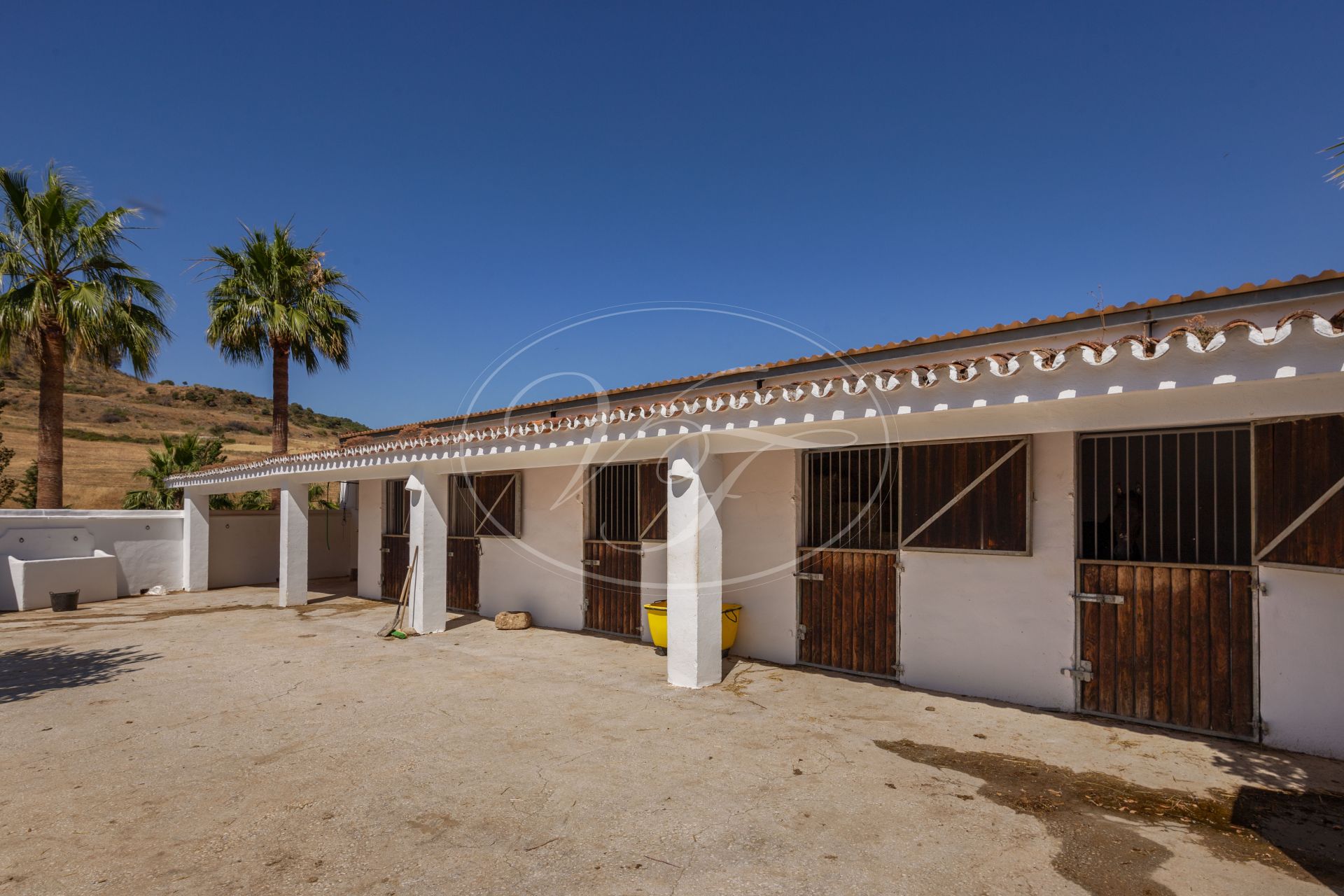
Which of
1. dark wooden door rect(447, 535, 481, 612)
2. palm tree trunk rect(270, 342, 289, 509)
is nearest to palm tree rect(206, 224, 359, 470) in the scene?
palm tree trunk rect(270, 342, 289, 509)

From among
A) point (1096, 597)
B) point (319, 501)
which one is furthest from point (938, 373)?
point (319, 501)

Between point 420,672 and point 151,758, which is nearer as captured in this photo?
point 151,758

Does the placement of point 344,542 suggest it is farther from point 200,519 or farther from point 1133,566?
point 1133,566

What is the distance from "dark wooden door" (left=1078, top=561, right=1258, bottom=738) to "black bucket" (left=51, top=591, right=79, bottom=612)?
51.6ft

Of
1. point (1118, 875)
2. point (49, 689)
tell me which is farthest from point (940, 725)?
point (49, 689)

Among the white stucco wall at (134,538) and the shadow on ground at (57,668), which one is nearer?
the shadow on ground at (57,668)

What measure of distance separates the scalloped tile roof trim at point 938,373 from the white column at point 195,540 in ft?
32.1

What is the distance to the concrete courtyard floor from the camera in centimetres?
334

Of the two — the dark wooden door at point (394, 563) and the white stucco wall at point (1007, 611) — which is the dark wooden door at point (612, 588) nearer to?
the white stucco wall at point (1007, 611)

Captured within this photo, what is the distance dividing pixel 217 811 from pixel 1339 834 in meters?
6.21

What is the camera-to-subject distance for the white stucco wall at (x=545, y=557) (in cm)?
988

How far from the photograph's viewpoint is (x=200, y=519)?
15109 millimetres

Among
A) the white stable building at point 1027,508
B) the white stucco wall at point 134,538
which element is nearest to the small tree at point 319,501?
the white stucco wall at point 134,538

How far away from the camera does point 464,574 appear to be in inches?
457
